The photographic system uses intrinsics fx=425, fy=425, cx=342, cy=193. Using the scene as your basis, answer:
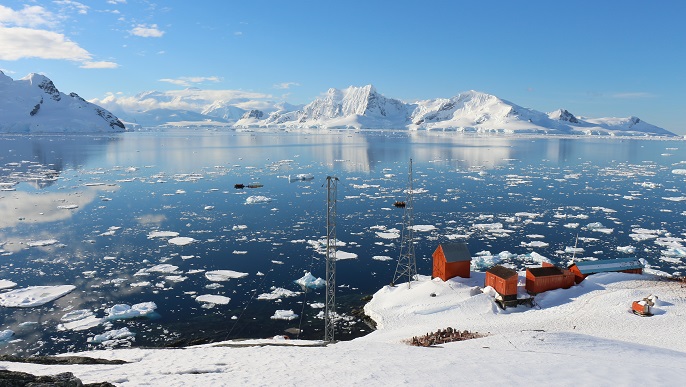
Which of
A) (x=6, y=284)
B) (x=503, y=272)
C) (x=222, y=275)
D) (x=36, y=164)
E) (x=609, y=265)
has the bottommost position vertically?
(x=222, y=275)

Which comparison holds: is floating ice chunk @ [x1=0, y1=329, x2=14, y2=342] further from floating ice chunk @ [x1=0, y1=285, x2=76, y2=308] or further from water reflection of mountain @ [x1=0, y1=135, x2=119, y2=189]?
water reflection of mountain @ [x1=0, y1=135, x2=119, y2=189]

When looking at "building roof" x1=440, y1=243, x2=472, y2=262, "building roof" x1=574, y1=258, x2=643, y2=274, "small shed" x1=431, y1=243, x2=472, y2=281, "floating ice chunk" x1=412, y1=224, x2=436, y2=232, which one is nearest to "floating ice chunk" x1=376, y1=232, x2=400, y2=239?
"floating ice chunk" x1=412, y1=224, x2=436, y2=232

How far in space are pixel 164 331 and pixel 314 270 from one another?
12042 millimetres

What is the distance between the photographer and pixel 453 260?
29594 mm

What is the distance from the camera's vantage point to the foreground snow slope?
46.0 feet

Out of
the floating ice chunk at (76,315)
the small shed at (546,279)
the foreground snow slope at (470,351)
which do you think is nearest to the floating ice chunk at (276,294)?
the foreground snow slope at (470,351)

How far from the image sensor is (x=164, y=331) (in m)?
23.9

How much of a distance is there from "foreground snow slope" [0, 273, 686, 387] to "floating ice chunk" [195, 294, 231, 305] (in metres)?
6.50

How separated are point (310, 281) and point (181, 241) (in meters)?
14.6

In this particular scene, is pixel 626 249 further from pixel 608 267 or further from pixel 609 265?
pixel 608 267

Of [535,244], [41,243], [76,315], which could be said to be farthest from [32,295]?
[535,244]

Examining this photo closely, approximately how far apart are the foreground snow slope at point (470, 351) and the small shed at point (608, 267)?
62 centimetres

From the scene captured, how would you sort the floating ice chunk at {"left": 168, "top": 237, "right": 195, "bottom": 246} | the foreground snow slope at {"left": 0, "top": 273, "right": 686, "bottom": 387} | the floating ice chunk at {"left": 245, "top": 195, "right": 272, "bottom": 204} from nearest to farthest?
1. the foreground snow slope at {"left": 0, "top": 273, "right": 686, "bottom": 387}
2. the floating ice chunk at {"left": 168, "top": 237, "right": 195, "bottom": 246}
3. the floating ice chunk at {"left": 245, "top": 195, "right": 272, "bottom": 204}

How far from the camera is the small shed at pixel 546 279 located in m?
27.9
